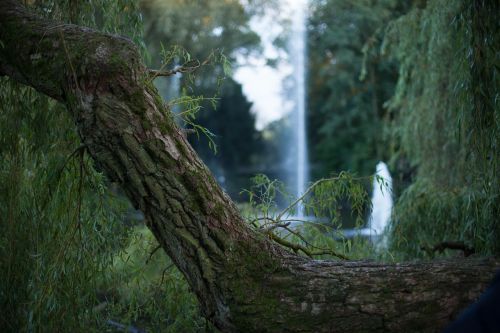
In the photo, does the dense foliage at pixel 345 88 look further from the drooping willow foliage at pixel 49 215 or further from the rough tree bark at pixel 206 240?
the rough tree bark at pixel 206 240

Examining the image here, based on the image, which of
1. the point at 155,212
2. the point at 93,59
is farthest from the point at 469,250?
the point at 93,59

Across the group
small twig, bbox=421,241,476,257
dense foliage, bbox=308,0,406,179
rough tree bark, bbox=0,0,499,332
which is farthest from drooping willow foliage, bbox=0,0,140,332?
dense foliage, bbox=308,0,406,179

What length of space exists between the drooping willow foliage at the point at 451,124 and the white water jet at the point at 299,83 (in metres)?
13.6

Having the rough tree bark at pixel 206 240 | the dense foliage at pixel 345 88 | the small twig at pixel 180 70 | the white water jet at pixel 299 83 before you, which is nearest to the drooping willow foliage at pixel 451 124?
the rough tree bark at pixel 206 240

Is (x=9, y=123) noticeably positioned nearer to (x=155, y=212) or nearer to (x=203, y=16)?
(x=155, y=212)

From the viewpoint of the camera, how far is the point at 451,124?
473 cm

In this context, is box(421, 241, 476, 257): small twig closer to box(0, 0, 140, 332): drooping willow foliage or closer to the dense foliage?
box(0, 0, 140, 332): drooping willow foliage

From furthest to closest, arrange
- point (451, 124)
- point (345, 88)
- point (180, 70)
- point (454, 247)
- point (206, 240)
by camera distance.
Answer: point (345, 88) < point (451, 124) < point (454, 247) < point (180, 70) < point (206, 240)

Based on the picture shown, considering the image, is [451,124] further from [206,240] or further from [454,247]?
[206,240]

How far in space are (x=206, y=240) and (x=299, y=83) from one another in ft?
61.6

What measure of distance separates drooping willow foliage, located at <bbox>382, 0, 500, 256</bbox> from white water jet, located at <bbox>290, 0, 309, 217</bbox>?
44.7 ft

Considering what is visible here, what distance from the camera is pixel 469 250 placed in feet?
10.1

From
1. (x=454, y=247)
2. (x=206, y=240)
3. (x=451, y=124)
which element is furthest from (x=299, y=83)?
(x=206, y=240)

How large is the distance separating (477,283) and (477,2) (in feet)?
4.35
